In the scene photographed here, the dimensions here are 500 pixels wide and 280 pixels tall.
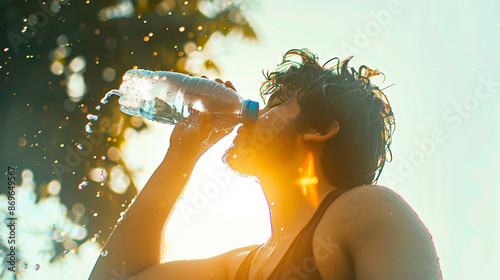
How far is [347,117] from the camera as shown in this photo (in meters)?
2.01

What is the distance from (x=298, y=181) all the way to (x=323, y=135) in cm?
26

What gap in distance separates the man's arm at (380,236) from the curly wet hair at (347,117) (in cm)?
46

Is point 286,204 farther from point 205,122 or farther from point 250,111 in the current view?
point 205,122

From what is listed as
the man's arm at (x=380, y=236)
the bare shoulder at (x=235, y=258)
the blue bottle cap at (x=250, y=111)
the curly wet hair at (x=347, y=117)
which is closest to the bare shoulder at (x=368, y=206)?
the man's arm at (x=380, y=236)

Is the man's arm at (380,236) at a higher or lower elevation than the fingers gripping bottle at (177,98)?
lower

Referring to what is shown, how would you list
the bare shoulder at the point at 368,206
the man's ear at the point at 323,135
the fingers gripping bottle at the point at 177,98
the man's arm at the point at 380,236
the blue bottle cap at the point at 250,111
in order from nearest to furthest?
the man's arm at the point at 380,236 → the bare shoulder at the point at 368,206 → the man's ear at the point at 323,135 → the blue bottle cap at the point at 250,111 → the fingers gripping bottle at the point at 177,98

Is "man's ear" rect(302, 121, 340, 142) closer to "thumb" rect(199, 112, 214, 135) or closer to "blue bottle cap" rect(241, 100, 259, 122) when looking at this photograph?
"blue bottle cap" rect(241, 100, 259, 122)

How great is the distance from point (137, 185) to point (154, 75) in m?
5.27

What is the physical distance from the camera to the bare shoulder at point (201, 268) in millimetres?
→ 2039

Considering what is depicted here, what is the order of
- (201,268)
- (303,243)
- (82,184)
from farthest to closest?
(82,184) < (201,268) < (303,243)

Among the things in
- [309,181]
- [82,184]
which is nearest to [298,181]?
[309,181]

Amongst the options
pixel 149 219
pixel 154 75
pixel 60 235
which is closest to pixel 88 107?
pixel 60 235

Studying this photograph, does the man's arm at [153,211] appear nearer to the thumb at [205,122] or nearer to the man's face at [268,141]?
the thumb at [205,122]

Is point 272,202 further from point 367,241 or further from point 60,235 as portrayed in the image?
point 60,235
